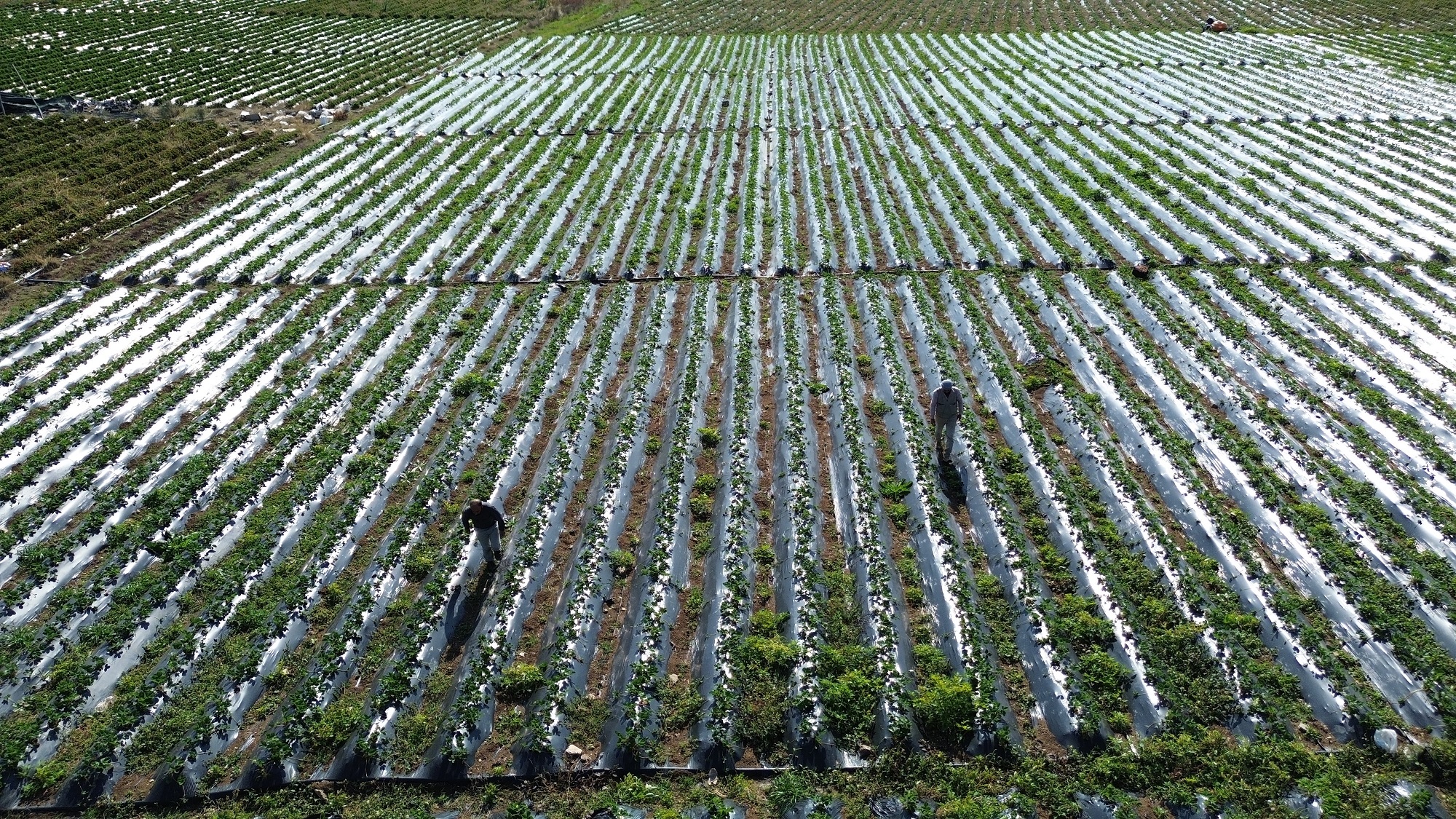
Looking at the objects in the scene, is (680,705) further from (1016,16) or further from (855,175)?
(1016,16)

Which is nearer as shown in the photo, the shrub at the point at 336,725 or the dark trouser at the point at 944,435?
the shrub at the point at 336,725

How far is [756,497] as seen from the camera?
9.55 m

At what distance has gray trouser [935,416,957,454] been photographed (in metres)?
9.64

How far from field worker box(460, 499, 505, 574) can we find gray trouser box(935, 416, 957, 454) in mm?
5573

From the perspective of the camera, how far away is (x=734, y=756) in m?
6.71

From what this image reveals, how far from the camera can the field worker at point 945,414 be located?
30.8 feet

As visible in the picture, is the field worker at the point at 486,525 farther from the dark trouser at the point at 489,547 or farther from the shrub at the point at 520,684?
the shrub at the point at 520,684

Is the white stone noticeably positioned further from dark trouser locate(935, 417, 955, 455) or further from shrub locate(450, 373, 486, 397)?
shrub locate(450, 373, 486, 397)

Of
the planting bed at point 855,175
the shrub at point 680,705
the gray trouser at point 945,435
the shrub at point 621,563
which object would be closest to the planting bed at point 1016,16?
the planting bed at point 855,175

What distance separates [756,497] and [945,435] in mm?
2625

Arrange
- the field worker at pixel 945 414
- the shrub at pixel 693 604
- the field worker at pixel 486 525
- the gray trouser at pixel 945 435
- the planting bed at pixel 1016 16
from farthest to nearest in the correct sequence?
1. the planting bed at pixel 1016 16
2. the gray trouser at pixel 945 435
3. the field worker at pixel 945 414
4. the field worker at pixel 486 525
5. the shrub at pixel 693 604

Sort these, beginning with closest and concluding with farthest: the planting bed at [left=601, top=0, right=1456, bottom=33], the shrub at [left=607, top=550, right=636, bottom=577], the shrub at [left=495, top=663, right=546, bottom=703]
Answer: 1. the shrub at [left=495, top=663, right=546, bottom=703]
2. the shrub at [left=607, top=550, right=636, bottom=577]
3. the planting bed at [left=601, top=0, right=1456, bottom=33]

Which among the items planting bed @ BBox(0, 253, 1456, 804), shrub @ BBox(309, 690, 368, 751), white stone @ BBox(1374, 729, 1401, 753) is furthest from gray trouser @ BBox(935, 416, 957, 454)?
shrub @ BBox(309, 690, 368, 751)

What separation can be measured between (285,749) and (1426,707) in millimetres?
10321
